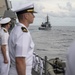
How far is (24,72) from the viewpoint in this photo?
12.5ft

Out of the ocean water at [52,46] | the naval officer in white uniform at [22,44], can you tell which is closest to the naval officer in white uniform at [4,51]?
the ocean water at [52,46]

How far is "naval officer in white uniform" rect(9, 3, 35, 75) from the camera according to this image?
378cm

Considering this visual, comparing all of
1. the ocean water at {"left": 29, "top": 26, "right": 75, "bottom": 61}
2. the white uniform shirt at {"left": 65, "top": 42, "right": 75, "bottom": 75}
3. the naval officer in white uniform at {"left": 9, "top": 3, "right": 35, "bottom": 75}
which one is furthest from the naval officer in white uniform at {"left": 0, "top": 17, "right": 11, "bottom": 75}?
the white uniform shirt at {"left": 65, "top": 42, "right": 75, "bottom": 75}

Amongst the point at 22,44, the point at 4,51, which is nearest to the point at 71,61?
the point at 22,44

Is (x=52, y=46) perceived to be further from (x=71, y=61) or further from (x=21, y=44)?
(x=71, y=61)

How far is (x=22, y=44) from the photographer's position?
3.77 meters

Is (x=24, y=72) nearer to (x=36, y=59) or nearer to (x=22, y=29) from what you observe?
(x=22, y=29)

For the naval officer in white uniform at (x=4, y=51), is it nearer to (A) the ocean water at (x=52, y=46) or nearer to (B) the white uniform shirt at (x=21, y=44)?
(A) the ocean water at (x=52, y=46)

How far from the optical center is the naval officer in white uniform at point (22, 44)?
12.4ft

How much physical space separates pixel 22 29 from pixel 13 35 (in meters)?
0.14

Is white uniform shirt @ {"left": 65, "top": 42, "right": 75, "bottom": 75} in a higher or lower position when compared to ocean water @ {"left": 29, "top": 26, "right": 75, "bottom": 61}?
higher

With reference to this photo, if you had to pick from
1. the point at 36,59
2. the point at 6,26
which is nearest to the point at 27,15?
the point at 6,26

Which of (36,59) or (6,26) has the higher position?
(6,26)

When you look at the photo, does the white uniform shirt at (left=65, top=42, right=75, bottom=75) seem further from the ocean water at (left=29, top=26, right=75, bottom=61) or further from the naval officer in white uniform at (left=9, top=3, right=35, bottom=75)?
the naval officer in white uniform at (left=9, top=3, right=35, bottom=75)
